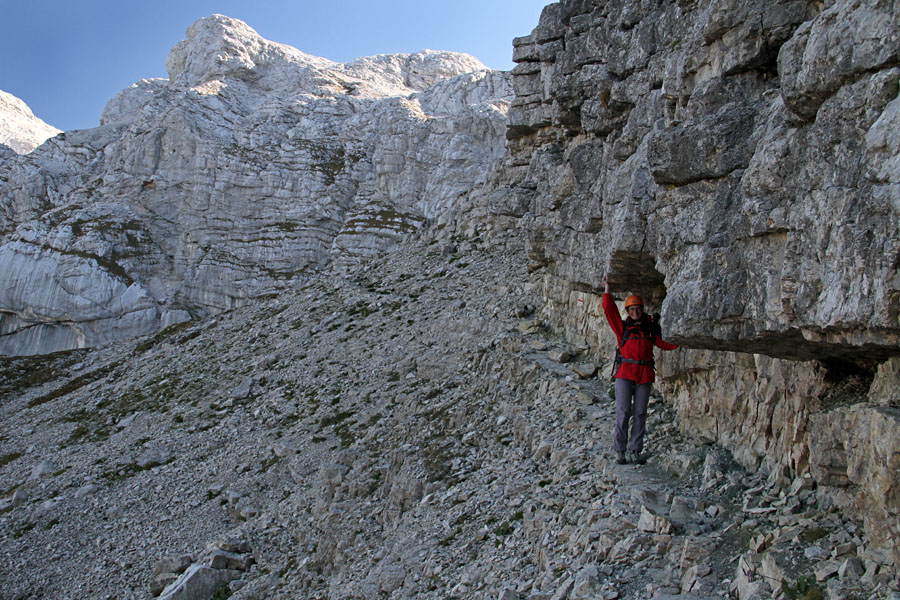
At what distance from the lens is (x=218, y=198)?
258 feet

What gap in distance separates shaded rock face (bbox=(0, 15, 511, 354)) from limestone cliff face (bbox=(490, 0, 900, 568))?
59785 mm

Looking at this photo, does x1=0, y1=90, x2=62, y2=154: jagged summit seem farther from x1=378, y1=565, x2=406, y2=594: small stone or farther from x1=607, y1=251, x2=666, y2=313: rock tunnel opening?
x1=607, y1=251, x2=666, y2=313: rock tunnel opening

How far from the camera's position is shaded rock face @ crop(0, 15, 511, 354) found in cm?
7312

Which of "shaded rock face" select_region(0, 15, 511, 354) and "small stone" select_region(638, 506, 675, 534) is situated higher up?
"shaded rock face" select_region(0, 15, 511, 354)

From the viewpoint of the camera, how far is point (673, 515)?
10.1 m

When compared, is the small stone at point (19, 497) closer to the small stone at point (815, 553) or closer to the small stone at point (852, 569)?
the small stone at point (815, 553)

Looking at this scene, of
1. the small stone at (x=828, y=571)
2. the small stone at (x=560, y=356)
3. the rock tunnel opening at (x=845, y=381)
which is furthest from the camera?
the small stone at (x=560, y=356)

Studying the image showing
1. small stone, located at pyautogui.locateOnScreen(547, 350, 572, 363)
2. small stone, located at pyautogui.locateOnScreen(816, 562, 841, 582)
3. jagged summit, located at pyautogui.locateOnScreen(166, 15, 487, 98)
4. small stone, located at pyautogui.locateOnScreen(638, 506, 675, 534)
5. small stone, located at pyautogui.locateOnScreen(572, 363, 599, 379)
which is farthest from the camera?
jagged summit, located at pyautogui.locateOnScreen(166, 15, 487, 98)

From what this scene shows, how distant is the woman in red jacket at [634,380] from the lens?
1279 cm

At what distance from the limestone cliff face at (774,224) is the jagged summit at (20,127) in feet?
548

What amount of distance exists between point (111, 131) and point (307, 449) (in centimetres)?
9519

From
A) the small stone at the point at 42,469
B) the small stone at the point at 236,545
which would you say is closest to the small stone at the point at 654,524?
the small stone at the point at 236,545

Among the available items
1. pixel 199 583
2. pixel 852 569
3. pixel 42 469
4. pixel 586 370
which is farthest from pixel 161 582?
pixel 852 569

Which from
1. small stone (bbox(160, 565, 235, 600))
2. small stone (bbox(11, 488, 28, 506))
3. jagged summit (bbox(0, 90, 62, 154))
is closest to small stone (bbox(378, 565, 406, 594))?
small stone (bbox(160, 565, 235, 600))
